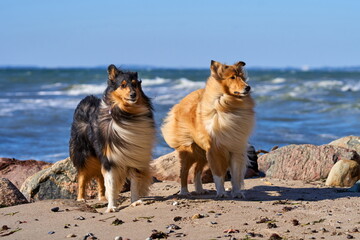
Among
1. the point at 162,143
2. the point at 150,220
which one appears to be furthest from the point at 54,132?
the point at 150,220

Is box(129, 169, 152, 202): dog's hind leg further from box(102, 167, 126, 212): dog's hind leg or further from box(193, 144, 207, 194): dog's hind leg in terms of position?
box(193, 144, 207, 194): dog's hind leg

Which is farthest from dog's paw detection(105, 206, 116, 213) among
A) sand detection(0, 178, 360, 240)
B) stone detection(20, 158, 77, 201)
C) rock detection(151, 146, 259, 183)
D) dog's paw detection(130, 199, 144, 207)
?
rock detection(151, 146, 259, 183)

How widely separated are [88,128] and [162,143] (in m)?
6.61

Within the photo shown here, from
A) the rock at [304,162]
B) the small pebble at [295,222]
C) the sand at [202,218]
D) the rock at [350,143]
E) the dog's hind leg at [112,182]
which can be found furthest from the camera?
the rock at [350,143]

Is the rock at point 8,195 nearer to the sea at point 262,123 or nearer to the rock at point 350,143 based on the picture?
the sea at point 262,123

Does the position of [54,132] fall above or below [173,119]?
below

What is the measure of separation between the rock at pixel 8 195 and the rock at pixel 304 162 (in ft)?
14.0

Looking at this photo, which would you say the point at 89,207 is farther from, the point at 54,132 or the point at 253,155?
the point at 54,132

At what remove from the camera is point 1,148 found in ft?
52.9

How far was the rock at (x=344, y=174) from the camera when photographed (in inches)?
393

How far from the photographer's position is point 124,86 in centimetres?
802

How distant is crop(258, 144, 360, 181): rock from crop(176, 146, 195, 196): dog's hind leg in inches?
87.0

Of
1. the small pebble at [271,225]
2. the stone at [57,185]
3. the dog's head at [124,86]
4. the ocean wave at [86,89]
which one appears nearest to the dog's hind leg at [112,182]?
the dog's head at [124,86]

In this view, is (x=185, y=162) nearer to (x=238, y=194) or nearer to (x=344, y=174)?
(x=238, y=194)
